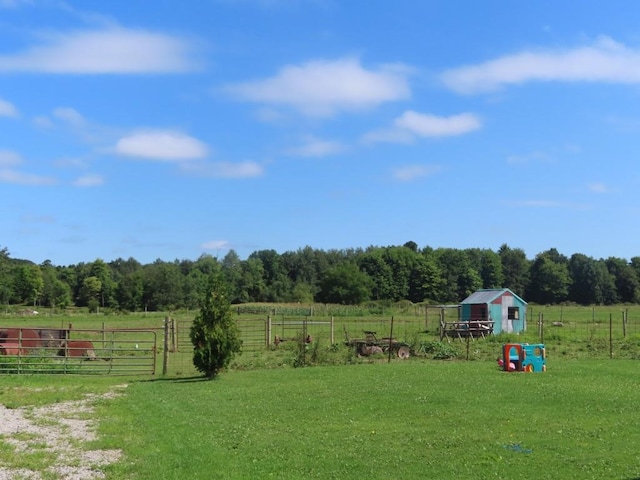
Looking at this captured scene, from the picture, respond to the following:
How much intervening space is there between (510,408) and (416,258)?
123 m

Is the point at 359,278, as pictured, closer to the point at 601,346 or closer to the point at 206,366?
the point at 601,346

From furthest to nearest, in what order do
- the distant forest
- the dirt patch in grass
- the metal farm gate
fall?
the distant forest, the metal farm gate, the dirt patch in grass

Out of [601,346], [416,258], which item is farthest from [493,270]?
[601,346]

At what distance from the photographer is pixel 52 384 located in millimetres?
19219

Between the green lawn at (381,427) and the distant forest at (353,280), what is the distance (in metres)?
95.2

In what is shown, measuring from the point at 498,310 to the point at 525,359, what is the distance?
80.2 feet

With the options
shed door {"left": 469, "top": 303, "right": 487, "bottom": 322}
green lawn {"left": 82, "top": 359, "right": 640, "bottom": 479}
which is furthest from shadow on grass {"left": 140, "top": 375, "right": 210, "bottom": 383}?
shed door {"left": 469, "top": 303, "right": 487, "bottom": 322}

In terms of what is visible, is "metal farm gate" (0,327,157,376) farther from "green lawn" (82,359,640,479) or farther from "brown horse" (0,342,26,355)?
"green lawn" (82,359,640,479)

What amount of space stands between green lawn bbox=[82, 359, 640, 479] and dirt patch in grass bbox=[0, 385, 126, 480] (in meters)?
0.42

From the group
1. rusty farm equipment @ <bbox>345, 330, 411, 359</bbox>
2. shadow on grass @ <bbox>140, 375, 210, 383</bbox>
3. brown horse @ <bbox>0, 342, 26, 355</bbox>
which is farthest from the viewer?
rusty farm equipment @ <bbox>345, 330, 411, 359</bbox>

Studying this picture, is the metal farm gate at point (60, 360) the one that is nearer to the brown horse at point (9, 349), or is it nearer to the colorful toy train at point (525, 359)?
the brown horse at point (9, 349)

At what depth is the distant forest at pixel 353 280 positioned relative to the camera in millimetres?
110500

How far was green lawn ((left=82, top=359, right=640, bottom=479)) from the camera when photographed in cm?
874

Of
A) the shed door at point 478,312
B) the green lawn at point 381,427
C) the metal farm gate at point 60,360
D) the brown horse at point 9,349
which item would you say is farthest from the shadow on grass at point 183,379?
the shed door at point 478,312
